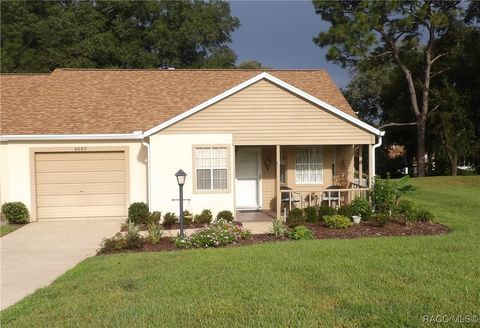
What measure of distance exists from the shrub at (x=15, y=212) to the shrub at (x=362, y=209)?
9582mm

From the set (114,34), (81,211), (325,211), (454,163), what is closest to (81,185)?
(81,211)

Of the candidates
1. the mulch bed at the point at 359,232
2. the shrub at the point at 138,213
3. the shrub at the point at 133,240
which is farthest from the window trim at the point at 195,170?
the shrub at the point at 133,240

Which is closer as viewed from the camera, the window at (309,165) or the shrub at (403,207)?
the shrub at (403,207)

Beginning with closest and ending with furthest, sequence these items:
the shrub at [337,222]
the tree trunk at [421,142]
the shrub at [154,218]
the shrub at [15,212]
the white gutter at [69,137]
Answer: the shrub at [337,222] → the shrub at [154,218] → the shrub at [15,212] → the white gutter at [69,137] → the tree trunk at [421,142]

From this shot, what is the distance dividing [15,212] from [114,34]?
23.2m

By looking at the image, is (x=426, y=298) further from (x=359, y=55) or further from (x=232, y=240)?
(x=359, y=55)

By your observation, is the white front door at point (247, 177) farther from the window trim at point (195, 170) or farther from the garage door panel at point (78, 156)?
the garage door panel at point (78, 156)

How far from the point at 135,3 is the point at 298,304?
33.8m

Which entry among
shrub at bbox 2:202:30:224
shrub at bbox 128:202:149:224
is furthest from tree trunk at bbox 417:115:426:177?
shrub at bbox 2:202:30:224

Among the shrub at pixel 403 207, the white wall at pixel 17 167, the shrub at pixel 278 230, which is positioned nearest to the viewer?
the shrub at pixel 278 230

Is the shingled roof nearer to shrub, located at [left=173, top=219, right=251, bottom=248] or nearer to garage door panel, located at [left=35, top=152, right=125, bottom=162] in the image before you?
garage door panel, located at [left=35, top=152, right=125, bottom=162]

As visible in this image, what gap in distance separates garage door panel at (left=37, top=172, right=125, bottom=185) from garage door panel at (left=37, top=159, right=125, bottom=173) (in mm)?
126

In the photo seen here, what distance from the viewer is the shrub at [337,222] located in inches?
469

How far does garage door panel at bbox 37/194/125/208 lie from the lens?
1495 cm
